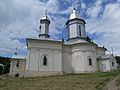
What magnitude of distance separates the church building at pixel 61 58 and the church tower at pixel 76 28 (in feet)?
14.1

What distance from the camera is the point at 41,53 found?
35.8m

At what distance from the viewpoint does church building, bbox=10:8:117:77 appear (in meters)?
35.0

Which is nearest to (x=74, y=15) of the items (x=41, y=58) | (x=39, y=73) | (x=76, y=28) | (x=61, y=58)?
(x=76, y=28)

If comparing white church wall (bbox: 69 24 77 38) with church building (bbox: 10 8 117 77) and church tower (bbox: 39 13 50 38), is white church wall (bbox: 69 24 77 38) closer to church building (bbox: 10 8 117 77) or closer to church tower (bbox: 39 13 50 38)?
church building (bbox: 10 8 117 77)

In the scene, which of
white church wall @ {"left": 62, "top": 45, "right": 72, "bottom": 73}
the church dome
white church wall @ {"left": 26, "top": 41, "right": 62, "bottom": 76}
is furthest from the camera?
the church dome

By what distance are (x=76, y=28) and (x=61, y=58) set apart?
9.19m

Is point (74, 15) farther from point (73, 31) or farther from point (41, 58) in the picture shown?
point (41, 58)

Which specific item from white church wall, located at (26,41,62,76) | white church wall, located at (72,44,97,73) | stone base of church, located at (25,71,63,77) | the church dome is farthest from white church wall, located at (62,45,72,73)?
the church dome

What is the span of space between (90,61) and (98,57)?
3.34 m

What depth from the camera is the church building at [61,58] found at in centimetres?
3497

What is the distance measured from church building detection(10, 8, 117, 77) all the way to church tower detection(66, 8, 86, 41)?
4.29m

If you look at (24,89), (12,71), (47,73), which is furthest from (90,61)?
(24,89)

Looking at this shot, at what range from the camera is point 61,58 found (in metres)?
36.8

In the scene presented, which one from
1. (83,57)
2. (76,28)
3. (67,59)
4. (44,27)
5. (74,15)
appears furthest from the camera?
(74,15)
